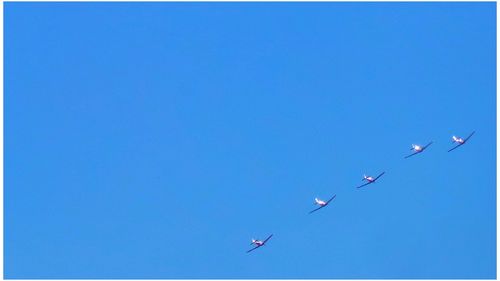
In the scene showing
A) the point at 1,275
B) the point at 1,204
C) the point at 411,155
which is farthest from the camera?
the point at 411,155

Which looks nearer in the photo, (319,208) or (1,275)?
(1,275)

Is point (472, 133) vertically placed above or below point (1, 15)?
below

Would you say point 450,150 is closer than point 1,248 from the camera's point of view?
No

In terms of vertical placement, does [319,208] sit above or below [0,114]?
below

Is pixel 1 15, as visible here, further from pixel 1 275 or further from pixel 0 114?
pixel 1 275

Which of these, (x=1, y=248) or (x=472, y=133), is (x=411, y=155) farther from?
(x=1, y=248)

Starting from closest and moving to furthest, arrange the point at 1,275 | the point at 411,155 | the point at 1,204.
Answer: the point at 1,275, the point at 1,204, the point at 411,155

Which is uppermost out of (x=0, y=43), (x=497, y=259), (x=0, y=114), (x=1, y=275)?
(x=0, y=43)

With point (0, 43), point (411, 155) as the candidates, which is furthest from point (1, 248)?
point (411, 155)

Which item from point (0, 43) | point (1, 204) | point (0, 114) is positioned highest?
point (0, 43)

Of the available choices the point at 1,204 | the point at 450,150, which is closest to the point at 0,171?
the point at 1,204
